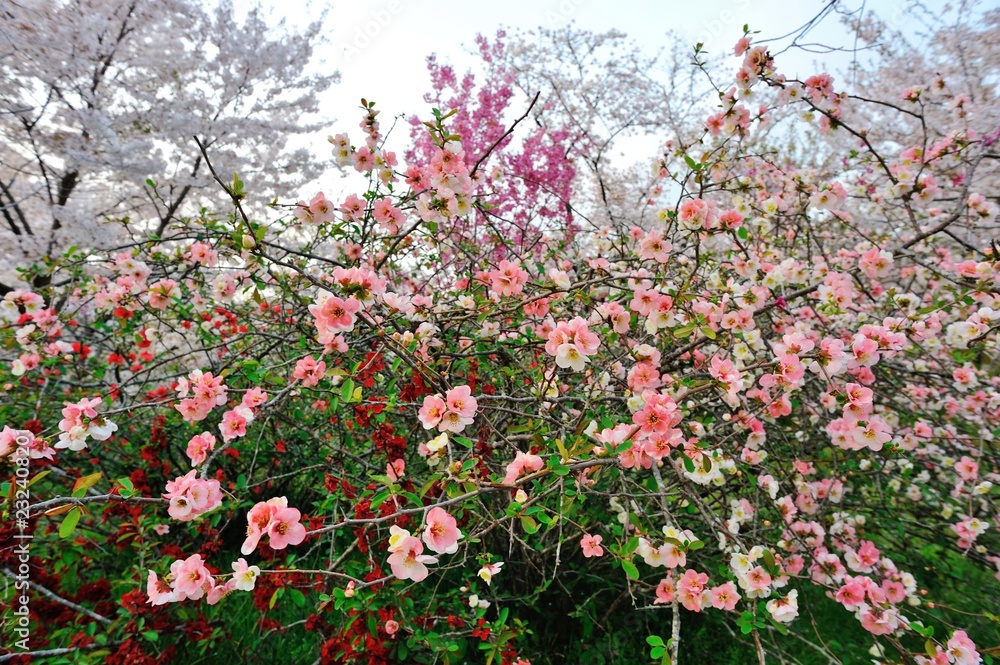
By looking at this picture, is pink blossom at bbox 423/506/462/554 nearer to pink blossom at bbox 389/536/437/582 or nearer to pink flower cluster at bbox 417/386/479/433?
pink blossom at bbox 389/536/437/582

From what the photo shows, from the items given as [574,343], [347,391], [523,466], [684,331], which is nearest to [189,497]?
[347,391]

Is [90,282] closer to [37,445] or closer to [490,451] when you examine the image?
[37,445]

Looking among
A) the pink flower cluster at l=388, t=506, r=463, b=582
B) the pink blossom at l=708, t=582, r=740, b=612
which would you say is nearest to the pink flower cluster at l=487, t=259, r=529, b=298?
the pink flower cluster at l=388, t=506, r=463, b=582

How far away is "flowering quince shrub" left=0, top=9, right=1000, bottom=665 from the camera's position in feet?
3.76

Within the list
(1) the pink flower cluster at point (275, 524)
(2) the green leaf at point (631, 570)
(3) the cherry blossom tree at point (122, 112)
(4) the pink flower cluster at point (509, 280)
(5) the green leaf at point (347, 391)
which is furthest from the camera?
(3) the cherry blossom tree at point (122, 112)

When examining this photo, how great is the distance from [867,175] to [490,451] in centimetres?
520

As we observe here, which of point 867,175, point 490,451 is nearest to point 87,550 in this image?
point 490,451

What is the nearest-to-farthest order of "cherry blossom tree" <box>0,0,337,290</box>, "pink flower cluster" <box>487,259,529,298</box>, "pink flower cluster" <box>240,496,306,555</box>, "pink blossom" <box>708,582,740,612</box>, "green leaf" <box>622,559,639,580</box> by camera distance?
"pink flower cluster" <box>240,496,306,555</box>
"green leaf" <box>622,559,639,580</box>
"pink blossom" <box>708,582,740,612</box>
"pink flower cluster" <box>487,259,529,298</box>
"cherry blossom tree" <box>0,0,337,290</box>

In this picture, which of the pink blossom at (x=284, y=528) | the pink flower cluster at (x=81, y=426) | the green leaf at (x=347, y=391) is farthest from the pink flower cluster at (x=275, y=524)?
the pink flower cluster at (x=81, y=426)

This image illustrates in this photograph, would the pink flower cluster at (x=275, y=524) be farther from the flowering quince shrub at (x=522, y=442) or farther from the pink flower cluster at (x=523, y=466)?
the pink flower cluster at (x=523, y=466)

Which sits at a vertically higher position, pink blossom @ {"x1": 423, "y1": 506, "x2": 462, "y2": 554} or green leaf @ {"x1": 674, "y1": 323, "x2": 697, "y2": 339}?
green leaf @ {"x1": 674, "y1": 323, "x2": 697, "y2": 339}

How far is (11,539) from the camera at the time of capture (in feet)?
4.80

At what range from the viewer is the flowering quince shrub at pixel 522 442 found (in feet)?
3.76

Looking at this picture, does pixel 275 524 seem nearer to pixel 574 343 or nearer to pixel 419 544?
pixel 419 544
